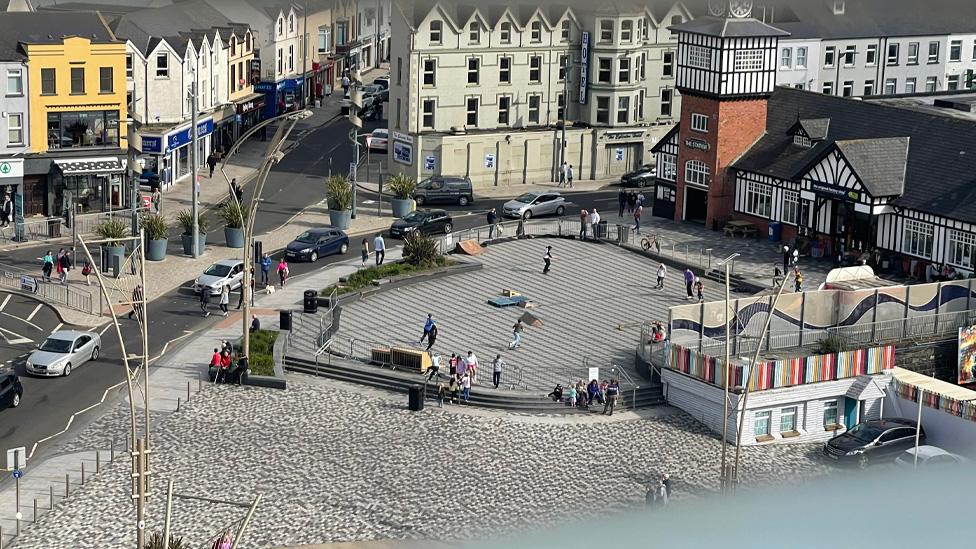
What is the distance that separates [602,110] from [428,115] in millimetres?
10465

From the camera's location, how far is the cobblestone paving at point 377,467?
33531 millimetres

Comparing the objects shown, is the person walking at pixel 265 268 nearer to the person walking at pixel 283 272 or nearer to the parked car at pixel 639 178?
the person walking at pixel 283 272

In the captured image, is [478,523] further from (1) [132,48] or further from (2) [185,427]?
(1) [132,48]

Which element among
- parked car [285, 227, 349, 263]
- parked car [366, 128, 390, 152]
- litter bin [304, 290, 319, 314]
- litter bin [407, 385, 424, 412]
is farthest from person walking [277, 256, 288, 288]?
parked car [366, 128, 390, 152]

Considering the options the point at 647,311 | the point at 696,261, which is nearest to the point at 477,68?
the point at 696,261

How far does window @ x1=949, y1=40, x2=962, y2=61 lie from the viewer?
91.9 m

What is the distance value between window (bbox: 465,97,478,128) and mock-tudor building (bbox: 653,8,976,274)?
12.4 meters

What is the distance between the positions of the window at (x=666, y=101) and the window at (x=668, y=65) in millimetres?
858

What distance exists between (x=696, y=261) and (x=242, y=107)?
121 ft

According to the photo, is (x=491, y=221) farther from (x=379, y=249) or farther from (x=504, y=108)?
(x=504, y=108)

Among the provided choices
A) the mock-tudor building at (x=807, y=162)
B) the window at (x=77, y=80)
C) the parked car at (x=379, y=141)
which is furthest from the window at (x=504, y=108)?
the window at (x=77, y=80)

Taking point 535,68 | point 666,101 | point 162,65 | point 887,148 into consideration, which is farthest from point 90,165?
point 887,148

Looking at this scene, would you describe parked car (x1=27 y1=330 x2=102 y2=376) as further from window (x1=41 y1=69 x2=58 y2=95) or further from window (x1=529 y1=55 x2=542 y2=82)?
window (x1=529 y1=55 x2=542 y2=82)

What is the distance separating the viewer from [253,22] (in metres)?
90.9
